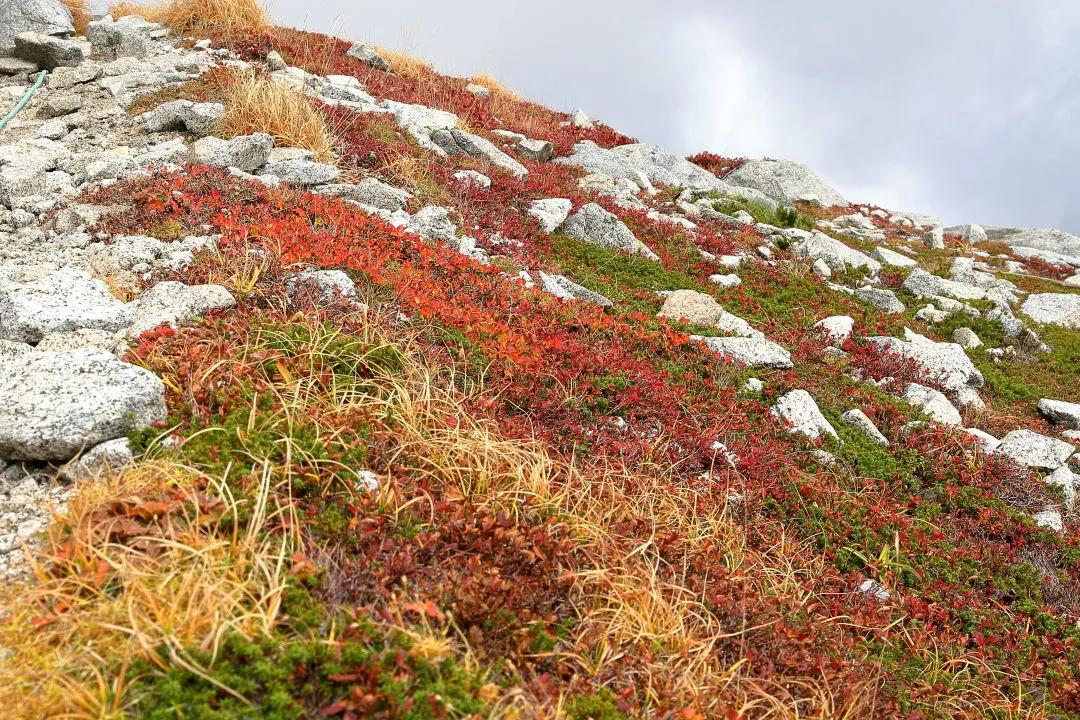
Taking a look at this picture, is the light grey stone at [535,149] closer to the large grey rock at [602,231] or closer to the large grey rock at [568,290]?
the large grey rock at [602,231]

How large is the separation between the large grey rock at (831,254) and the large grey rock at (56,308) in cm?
1201

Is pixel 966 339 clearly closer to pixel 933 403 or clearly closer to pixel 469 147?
pixel 933 403

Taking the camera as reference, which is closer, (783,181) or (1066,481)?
(1066,481)

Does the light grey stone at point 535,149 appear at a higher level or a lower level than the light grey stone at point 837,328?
lower

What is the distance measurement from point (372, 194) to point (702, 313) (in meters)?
4.80

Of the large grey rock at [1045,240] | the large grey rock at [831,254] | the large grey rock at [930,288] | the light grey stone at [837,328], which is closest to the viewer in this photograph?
the light grey stone at [837,328]

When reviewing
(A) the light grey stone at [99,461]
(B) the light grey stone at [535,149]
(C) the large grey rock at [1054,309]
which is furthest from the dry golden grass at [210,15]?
(C) the large grey rock at [1054,309]

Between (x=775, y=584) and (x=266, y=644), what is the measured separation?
10.9ft

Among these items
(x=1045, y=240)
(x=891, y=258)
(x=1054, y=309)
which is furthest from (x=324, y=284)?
(x=1045, y=240)

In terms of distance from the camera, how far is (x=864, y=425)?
23.5ft

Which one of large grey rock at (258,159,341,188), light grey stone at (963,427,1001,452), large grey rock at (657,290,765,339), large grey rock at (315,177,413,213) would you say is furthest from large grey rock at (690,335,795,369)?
large grey rock at (258,159,341,188)

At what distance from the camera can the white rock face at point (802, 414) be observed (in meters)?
6.71

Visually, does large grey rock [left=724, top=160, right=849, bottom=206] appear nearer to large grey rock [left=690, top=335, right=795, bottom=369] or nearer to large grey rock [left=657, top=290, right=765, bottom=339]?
large grey rock [left=657, top=290, right=765, bottom=339]

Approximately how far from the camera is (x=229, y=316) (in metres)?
5.10
